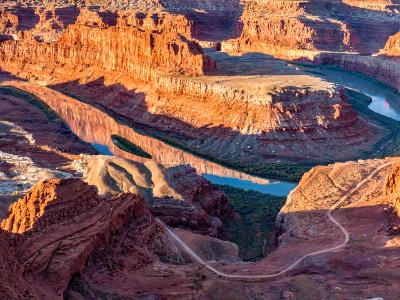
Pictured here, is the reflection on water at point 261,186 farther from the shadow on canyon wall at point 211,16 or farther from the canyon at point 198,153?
the shadow on canyon wall at point 211,16

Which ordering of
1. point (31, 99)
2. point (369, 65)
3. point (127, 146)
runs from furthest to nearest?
1. point (369, 65)
2. point (31, 99)
3. point (127, 146)

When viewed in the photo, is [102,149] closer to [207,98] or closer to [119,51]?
[207,98]

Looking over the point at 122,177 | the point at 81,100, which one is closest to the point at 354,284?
the point at 122,177

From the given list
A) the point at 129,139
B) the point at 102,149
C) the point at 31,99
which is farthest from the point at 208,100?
the point at 31,99

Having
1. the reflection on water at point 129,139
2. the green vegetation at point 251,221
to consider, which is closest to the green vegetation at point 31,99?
the reflection on water at point 129,139

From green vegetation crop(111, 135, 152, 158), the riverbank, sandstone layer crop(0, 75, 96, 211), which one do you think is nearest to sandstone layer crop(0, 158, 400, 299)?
sandstone layer crop(0, 75, 96, 211)

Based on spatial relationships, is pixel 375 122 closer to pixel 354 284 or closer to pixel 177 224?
pixel 177 224

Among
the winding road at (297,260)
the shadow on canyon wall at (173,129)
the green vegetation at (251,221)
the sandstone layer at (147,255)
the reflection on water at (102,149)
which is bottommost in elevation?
the reflection on water at (102,149)
